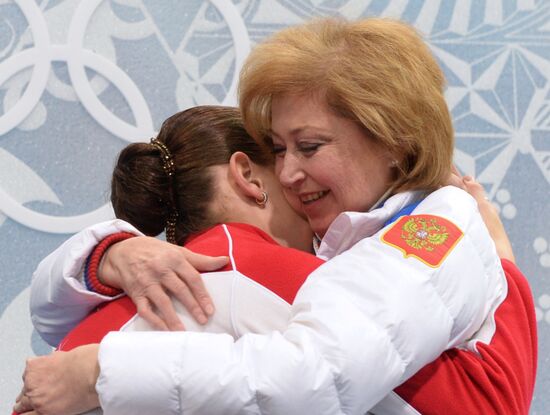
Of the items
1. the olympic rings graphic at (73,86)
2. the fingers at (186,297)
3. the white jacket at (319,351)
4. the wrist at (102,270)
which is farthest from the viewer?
the olympic rings graphic at (73,86)

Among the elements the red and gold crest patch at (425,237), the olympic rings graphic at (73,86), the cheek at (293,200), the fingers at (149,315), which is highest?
the red and gold crest patch at (425,237)

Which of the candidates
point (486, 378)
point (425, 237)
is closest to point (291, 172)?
point (425, 237)

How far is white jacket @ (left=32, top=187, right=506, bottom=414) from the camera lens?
1.06 m

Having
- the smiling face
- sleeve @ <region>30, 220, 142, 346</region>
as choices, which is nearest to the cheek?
the smiling face

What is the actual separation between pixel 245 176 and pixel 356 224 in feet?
0.69

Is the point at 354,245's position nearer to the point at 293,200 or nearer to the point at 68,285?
the point at 293,200

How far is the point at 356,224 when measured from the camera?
1378 millimetres

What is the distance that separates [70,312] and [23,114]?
94 cm

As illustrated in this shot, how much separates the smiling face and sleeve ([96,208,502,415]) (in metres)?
0.34

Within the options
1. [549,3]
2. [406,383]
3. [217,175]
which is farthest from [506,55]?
[406,383]

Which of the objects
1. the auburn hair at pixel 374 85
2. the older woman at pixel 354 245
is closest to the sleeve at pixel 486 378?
the older woman at pixel 354 245

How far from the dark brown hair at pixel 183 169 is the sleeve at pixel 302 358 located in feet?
1.23

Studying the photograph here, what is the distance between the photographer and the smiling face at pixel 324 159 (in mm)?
1442

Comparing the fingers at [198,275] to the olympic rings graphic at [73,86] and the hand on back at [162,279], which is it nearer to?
the hand on back at [162,279]
